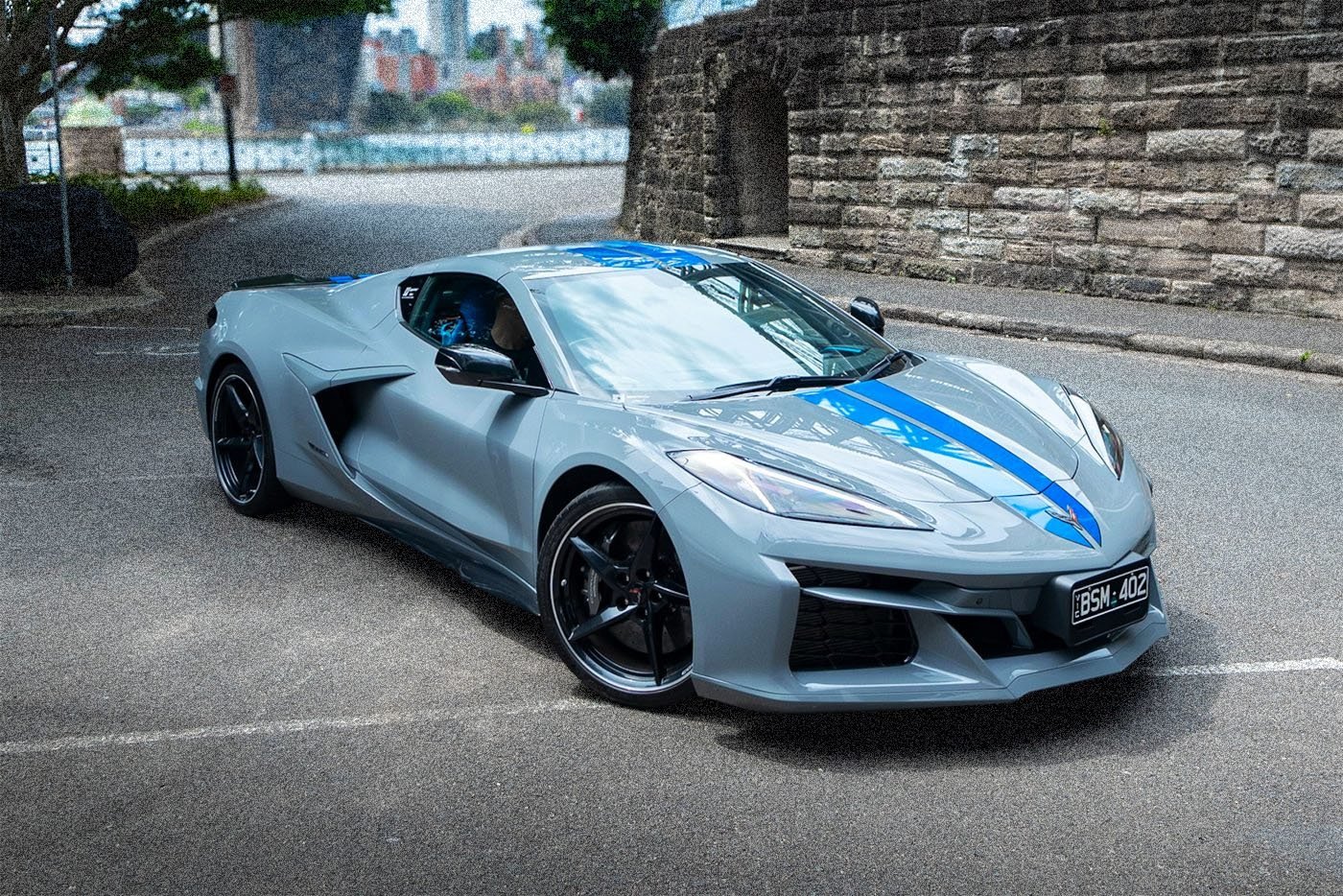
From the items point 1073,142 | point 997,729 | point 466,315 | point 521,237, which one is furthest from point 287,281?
point 521,237

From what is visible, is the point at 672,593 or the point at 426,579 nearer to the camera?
the point at 672,593

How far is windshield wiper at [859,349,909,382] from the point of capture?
17.2ft

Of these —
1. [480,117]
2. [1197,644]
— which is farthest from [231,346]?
[480,117]

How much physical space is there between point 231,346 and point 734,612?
348 centimetres

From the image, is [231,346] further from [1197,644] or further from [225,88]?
[225,88]

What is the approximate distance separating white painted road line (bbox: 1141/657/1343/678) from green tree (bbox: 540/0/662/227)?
21152mm

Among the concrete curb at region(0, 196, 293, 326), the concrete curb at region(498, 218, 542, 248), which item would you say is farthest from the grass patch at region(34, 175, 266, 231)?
the concrete curb at region(0, 196, 293, 326)

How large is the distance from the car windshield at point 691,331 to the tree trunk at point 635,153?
1861cm

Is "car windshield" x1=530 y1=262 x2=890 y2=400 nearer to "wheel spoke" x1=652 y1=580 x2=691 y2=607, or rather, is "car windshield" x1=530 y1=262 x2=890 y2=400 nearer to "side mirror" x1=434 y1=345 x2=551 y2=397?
"side mirror" x1=434 y1=345 x2=551 y2=397

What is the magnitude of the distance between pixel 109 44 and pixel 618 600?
20909 mm

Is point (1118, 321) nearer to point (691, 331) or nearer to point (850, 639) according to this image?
point (691, 331)

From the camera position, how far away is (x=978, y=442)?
4.66m

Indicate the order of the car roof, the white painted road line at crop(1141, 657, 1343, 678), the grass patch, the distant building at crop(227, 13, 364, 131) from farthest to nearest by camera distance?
the distant building at crop(227, 13, 364, 131), the grass patch, the car roof, the white painted road line at crop(1141, 657, 1343, 678)

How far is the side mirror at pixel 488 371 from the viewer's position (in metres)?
4.92
